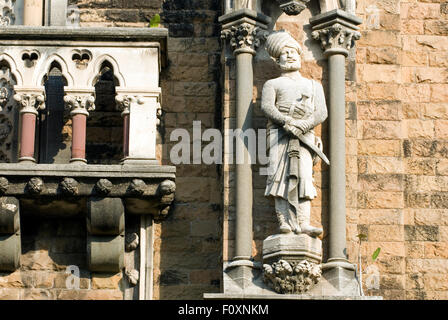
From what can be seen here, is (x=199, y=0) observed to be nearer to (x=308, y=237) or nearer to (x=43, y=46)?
(x=43, y=46)

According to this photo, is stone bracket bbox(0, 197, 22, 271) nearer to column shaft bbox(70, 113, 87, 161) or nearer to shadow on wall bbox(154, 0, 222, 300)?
column shaft bbox(70, 113, 87, 161)

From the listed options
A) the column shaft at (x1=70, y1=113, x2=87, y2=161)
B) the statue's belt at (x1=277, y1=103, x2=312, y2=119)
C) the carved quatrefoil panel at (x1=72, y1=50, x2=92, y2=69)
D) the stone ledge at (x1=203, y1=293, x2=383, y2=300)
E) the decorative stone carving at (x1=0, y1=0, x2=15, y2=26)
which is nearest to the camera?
the stone ledge at (x1=203, y1=293, x2=383, y2=300)

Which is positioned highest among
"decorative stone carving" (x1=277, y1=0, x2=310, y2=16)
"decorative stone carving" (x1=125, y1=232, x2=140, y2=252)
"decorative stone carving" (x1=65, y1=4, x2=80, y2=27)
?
"decorative stone carving" (x1=65, y1=4, x2=80, y2=27)

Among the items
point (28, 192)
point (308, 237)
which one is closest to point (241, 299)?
point (308, 237)

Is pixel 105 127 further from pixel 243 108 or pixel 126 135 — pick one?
pixel 243 108

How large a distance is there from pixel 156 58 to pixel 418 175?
9.58 ft

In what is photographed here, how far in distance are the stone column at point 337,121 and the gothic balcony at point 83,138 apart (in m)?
1.57

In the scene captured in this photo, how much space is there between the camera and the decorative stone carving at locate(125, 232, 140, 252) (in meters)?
17.8

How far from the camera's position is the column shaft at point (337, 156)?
1728cm

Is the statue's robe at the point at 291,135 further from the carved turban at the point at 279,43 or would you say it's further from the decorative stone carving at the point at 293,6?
the decorative stone carving at the point at 293,6

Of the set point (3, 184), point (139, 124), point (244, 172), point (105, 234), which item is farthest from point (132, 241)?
A: point (3, 184)

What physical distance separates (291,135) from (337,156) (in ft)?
1.80

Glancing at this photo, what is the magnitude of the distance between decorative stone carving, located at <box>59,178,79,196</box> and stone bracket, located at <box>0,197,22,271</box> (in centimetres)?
48

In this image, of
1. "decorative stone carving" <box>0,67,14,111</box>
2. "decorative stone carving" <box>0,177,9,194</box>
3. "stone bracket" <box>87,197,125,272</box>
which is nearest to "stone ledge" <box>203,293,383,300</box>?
"stone bracket" <box>87,197,125,272</box>
